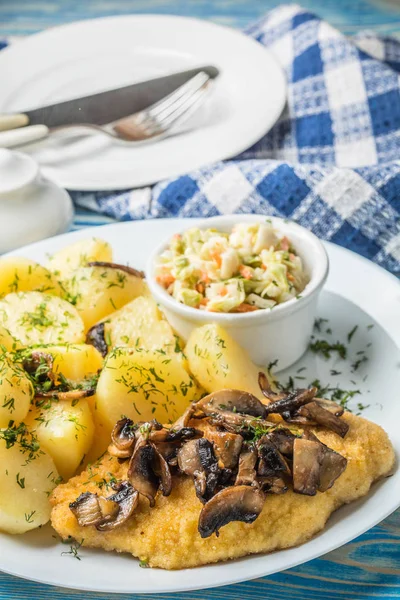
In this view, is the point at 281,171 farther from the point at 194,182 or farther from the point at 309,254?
the point at 309,254

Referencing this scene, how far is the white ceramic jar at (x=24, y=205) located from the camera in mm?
4438

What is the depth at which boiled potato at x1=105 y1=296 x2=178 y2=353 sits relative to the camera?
343cm

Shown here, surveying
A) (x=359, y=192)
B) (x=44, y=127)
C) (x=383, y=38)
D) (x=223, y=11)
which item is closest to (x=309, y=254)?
(x=359, y=192)

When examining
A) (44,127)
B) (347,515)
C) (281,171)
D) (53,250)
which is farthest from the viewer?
(44,127)

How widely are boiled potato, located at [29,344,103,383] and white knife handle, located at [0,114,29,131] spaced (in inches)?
89.9

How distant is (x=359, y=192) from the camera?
4422 millimetres

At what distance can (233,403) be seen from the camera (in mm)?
2826

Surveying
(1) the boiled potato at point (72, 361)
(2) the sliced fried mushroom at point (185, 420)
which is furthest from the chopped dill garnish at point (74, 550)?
(1) the boiled potato at point (72, 361)

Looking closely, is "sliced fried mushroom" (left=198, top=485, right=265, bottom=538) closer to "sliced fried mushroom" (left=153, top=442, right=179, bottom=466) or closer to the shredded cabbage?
"sliced fried mushroom" (left=153, top=442, right=179, bottom=466)

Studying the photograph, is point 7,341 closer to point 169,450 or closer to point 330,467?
point 169,450

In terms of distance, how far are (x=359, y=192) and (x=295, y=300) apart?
1.23 metres

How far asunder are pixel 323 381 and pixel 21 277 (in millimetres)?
1417

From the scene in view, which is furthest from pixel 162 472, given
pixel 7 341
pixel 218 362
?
pixel 7 341

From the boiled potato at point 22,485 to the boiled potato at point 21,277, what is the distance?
Answer: 1050 millimetres
